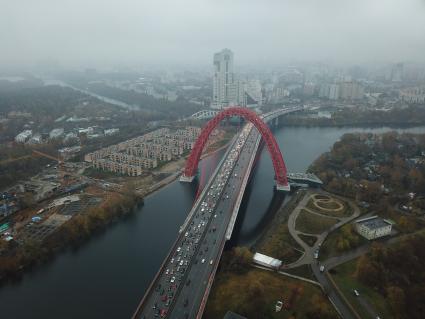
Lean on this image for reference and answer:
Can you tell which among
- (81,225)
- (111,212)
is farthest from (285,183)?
(81,225)

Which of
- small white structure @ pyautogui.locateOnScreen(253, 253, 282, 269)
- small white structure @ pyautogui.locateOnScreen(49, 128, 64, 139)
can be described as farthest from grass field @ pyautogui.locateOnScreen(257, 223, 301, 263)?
small white structure @ pyautogui.locateOnScreen(49, 128, 64, 139)

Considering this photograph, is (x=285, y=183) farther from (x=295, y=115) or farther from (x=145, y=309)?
(x=295, y=115)

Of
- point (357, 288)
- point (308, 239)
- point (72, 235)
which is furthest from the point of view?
point (72, 235)

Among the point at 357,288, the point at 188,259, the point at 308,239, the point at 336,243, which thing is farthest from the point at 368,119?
the point at 188,259

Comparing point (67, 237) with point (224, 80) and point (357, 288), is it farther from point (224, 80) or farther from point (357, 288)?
point (224, 80)

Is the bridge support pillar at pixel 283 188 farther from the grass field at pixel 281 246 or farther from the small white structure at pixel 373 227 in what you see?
the small white structure at pixel 373 227

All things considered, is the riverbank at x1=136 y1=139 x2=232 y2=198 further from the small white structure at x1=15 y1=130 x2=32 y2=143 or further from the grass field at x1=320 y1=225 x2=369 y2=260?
the small white structure at x1=15 y1=130 x2=32 y2=143

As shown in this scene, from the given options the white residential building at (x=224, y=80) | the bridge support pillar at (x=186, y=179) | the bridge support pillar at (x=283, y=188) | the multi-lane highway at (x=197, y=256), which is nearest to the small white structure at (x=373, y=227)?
the bridge support pillar at (x=283, y=188)
